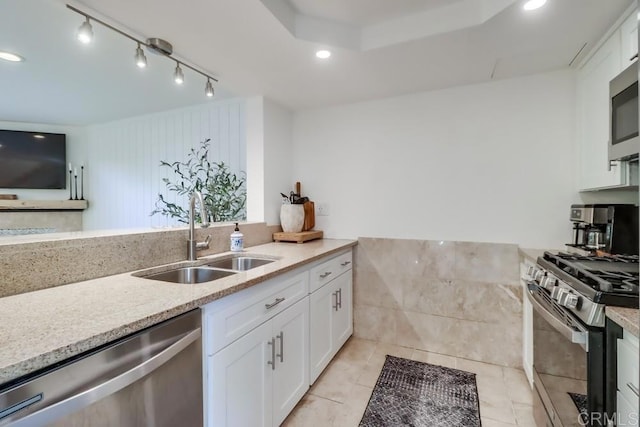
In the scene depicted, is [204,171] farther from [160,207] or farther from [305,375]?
[305,375]

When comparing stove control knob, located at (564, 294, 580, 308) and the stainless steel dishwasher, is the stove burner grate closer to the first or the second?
stove control knob, located at (564, 294, 580, 308)

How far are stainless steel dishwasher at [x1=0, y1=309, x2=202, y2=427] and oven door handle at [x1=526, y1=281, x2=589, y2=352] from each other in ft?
4.37

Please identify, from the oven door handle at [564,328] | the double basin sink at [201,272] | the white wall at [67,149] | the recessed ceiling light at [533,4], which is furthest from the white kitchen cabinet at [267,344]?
the white wall at [67,149]

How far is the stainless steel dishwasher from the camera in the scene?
2.10ft

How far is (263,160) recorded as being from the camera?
8.29 feet

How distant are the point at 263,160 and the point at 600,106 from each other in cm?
225

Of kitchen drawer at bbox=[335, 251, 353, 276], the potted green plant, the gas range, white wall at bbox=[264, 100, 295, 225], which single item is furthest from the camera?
the potted green plant

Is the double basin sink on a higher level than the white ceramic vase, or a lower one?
lower

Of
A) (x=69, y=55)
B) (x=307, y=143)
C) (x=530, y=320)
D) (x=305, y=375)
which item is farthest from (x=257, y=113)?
(x=530, y=320)

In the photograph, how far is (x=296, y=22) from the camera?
1646 mm

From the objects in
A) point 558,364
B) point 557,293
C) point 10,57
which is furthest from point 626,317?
point 10,57

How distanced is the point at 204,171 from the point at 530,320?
3072 mm

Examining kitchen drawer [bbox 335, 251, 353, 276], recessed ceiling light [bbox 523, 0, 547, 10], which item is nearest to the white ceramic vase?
kitchen drawer [bbox 335, 251, 353, 276]

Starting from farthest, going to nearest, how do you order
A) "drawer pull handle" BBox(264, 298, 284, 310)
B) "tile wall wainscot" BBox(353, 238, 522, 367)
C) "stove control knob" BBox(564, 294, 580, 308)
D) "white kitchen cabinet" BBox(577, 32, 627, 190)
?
"tile wall wainscot" BBox(353, 238, 522, 367) < "white kitchen cabinet" BBox(577, 32, 627, 190) < "drawer pull handle" BBox(264, 298, 284, 310) < "stove control knob" BBox(564, 294, 580, 308)
